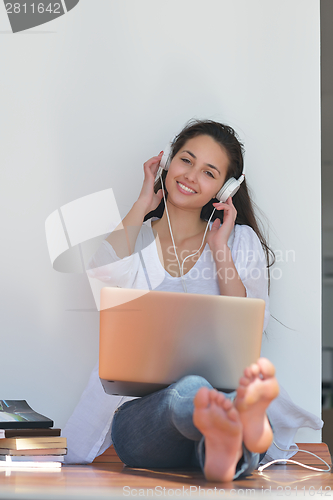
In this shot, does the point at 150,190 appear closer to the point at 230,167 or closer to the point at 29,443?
the point at 230,167

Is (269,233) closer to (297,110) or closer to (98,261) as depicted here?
(297,110)

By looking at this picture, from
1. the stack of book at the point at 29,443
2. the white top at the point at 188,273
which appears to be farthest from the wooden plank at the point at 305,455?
the white top at the point at 188,273

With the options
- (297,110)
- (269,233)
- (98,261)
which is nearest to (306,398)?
(269,233)

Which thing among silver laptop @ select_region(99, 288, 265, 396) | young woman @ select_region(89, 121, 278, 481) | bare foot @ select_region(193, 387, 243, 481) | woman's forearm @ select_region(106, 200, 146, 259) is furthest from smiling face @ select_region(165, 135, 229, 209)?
bare foot @ select_region(193, 387, 243, 481)

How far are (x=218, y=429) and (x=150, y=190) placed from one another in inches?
41.3

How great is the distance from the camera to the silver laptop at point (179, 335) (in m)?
1.13

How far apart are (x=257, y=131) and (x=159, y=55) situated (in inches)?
19.4

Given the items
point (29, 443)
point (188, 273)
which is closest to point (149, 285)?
point (188, 273)

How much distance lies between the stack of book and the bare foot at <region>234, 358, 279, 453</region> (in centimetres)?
68

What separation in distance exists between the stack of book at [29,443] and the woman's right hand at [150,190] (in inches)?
30.7

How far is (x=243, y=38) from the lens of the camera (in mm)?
2092

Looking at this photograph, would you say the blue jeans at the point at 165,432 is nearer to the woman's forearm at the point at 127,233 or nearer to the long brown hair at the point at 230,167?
the woman's forearm at the point at 127,233

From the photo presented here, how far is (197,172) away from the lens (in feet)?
6.00

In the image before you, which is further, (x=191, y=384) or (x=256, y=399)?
(x=191, y=384)
